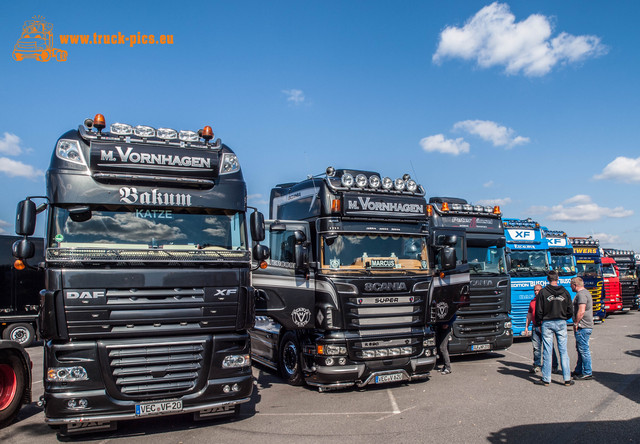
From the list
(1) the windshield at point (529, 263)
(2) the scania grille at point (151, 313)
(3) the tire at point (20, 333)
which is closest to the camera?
(2) the scania grille at point (151, 313)

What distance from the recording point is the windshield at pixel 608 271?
23.2 m

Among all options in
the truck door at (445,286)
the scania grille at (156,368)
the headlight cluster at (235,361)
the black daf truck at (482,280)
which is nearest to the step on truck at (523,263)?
the black daf truck at (482,280)

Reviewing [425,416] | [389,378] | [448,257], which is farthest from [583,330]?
[425,416]

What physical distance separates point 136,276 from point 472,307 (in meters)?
8.10

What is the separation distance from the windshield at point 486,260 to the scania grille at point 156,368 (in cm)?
788

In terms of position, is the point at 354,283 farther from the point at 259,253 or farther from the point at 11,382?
the point at 11,382

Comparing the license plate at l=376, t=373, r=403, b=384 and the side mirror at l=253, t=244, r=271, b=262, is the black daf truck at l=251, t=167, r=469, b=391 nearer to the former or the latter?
the license plate at l=376, t=373, r=403, b=384

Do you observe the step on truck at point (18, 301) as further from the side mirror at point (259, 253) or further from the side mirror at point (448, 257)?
the side mirror at point (448, 257)

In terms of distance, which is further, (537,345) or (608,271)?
(608,271)

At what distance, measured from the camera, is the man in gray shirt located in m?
9.54

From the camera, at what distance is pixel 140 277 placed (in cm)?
646

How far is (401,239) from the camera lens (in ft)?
31.6

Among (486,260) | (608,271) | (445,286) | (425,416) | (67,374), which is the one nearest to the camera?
(67,374)

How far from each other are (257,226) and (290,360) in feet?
11.7
